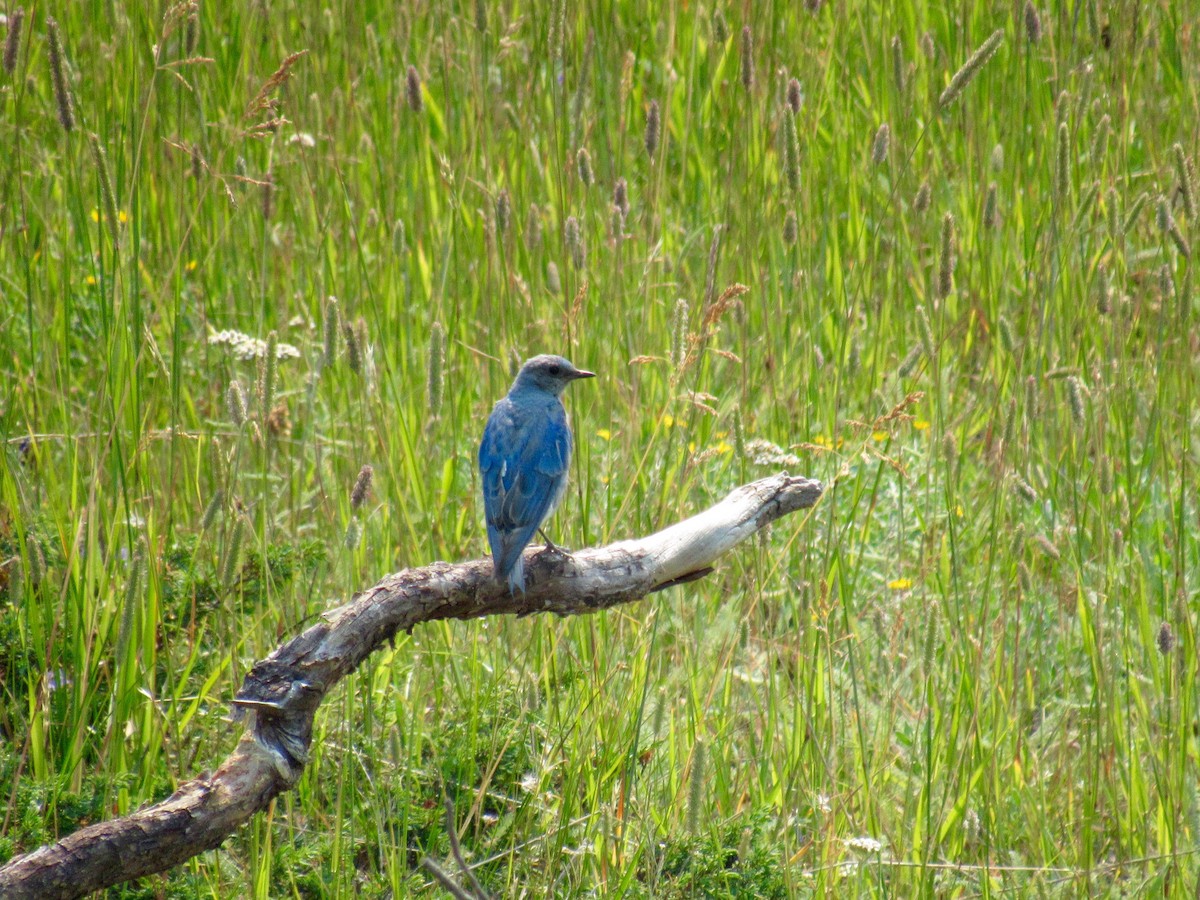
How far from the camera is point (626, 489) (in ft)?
11.6

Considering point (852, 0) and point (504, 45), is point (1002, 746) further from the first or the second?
point (852, 0)

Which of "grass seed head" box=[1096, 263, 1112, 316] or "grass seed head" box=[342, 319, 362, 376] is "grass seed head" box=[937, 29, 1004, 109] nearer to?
"grass seed head" box=[1096, 263, 1112, 316]

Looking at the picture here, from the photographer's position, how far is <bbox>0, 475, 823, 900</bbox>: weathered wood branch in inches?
63.6

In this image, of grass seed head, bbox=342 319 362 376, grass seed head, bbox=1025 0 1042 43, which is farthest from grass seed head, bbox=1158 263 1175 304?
grass seed head, bbox=342 319 362 376

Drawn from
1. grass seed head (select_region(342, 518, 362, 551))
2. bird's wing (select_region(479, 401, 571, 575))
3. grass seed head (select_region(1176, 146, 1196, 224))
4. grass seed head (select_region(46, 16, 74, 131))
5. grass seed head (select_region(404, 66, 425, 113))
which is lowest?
bird's wing (select_region(479, 401, 571, 575))

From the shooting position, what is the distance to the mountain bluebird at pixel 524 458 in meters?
2.59

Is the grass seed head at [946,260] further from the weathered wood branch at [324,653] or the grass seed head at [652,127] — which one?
the grass seed head at [652,127]

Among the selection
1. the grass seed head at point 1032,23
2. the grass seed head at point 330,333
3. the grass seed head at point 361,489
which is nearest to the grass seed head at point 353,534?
the grass seed head at point 361,489

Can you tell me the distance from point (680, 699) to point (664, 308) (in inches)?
52.9

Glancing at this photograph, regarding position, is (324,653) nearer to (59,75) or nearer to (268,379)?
(268,379)

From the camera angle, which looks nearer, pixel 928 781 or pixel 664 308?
pixel 928 781

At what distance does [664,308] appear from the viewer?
4.00m

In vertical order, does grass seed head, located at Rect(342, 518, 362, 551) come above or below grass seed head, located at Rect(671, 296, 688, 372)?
below

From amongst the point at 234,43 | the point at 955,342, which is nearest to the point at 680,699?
the point at 955,342
